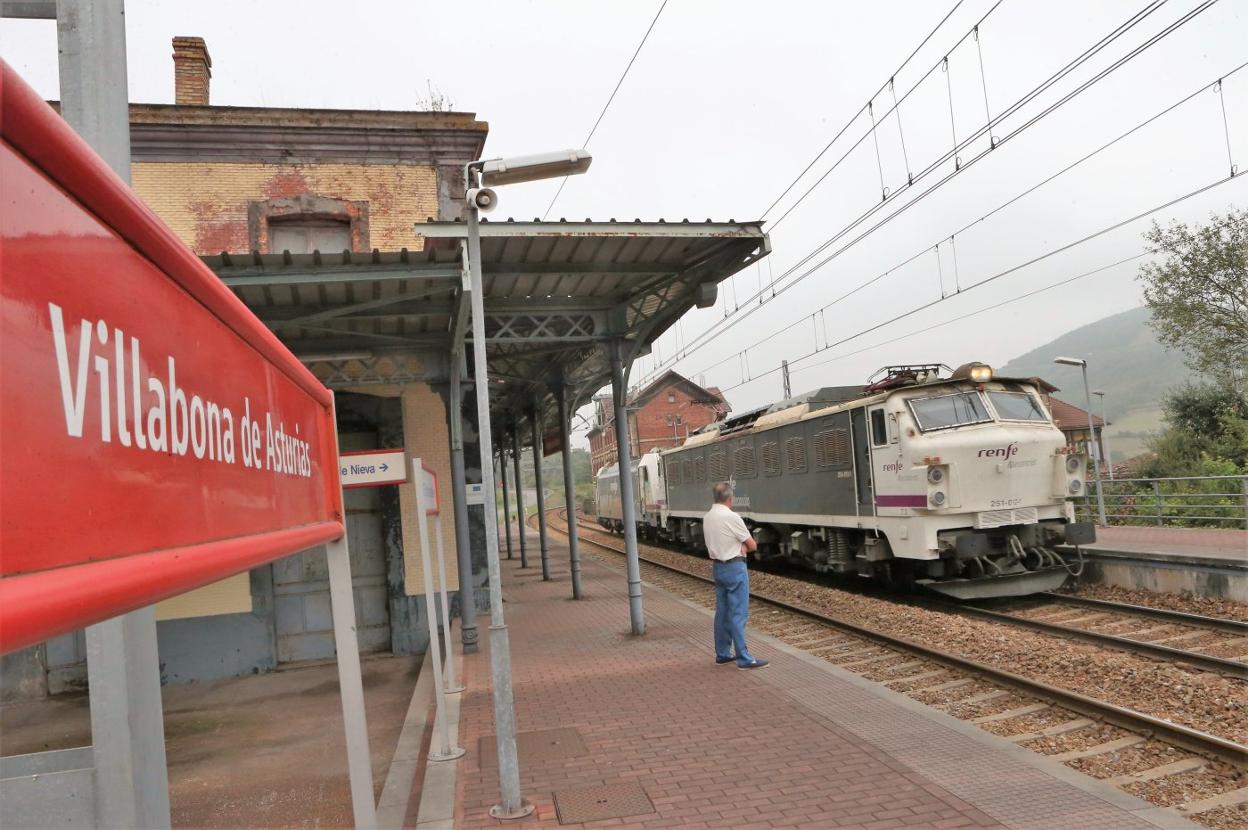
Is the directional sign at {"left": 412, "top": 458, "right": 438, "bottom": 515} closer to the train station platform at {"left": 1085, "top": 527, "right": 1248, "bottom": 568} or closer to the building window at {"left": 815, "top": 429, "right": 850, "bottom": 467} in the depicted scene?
the building window at {"left": 815, "top": 429, "right": 850, "bottom": 467}

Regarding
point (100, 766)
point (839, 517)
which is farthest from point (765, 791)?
point (839, 517)

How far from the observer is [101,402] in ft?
3.20

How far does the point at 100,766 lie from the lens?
1928 mm

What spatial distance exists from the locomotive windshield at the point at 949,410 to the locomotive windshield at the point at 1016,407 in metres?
0.30

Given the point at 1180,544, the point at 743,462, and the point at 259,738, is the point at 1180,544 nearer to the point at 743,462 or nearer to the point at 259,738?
the point at 743,462

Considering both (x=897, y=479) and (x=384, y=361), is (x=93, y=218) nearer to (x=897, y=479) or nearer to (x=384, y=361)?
(x=384, y=361)

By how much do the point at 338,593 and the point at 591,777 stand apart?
419cm

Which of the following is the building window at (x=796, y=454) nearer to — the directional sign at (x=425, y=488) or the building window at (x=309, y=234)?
the building window at (x=309, y=234)

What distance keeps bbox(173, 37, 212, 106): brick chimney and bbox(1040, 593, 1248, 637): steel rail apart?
15.8 meters

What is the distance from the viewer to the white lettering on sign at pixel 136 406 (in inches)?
35.6

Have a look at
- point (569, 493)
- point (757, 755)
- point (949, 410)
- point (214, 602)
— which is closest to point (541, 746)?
point (757, 755)

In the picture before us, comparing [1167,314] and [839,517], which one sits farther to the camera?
[1167,314]

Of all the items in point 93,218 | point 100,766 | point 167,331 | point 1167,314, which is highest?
point 1167,314

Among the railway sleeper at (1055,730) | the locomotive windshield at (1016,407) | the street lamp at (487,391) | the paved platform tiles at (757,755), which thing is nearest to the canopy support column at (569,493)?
the paved platform tiles at (757,755)
